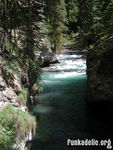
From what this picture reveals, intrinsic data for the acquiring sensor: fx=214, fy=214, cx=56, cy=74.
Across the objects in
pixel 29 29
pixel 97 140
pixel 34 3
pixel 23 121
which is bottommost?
pixel 97 140

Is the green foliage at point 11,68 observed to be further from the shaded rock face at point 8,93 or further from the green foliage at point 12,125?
the green foliage at point 12,125

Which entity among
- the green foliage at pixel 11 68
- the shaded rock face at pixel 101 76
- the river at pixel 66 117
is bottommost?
the river at pixel 66 117

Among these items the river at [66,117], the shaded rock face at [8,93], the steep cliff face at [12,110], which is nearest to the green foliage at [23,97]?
the steep cliff face at [12,110]

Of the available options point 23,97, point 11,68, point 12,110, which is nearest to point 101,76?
point 23,97

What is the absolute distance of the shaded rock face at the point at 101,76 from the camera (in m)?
11.4

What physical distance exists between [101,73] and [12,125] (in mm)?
7055

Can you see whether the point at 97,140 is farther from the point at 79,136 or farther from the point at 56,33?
the point at 56,33

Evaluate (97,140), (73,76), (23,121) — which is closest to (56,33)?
(73,76)

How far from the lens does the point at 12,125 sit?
18.4 feet

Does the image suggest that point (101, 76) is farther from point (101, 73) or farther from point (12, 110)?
point (12, 110)

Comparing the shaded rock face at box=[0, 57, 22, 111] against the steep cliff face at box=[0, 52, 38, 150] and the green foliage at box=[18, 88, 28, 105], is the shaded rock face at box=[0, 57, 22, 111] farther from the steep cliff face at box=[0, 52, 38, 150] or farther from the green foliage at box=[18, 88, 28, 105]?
the green foliage at box=[18, 88, 28, 105]

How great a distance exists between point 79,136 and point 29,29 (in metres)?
6.10

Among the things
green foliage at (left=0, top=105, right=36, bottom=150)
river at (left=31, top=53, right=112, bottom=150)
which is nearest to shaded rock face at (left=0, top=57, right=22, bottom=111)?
green foliage at (left=0, top=105, right=36, bottom=150)

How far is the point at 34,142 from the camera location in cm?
859
